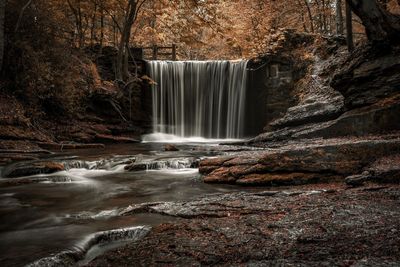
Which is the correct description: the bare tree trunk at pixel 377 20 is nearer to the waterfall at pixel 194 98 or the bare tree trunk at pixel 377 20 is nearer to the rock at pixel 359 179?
the rock at pixel 359 179

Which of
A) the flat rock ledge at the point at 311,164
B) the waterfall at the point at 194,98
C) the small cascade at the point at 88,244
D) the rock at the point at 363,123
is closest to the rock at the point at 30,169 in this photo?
the flat rock ledge at the point at 311,164

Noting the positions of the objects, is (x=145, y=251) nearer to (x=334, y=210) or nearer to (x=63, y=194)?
(x=334, y=210)

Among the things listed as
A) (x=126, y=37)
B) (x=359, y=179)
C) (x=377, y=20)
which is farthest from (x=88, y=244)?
(x=126, y=37)

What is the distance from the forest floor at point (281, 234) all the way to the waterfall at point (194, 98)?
16771 mm

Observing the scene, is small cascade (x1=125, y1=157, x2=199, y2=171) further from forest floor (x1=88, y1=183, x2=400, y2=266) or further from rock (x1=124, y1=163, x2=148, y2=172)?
forest floor (x1=88, y1=183, x2=400, y2=266)

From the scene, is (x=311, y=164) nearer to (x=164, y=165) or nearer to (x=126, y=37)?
(x=164, y=165)

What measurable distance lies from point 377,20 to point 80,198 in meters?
8.66

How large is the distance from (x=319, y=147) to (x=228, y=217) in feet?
11.7

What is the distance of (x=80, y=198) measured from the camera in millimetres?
6773

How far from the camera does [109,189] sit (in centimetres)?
757

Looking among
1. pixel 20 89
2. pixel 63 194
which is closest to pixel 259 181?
pixel 63 194

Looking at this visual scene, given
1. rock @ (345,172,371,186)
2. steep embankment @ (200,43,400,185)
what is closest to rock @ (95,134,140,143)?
steep embankment @ (200,43,400,185)

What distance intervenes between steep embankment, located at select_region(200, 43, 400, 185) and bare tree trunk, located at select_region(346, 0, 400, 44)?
0.57m

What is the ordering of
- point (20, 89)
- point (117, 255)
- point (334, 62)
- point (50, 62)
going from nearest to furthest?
point (117, 255), point (20, 89), point (50, 62), point (334, 62)
